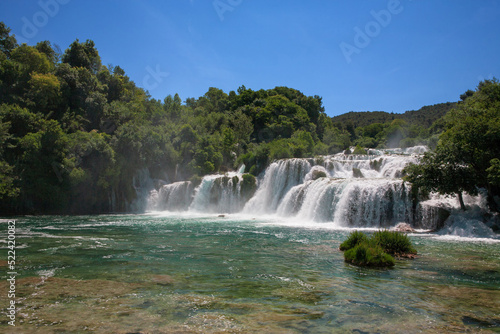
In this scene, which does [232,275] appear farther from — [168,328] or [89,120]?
[89,120]

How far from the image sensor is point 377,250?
1079 cm

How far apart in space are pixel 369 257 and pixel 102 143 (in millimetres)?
30813

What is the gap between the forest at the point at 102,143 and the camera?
18.7 meters

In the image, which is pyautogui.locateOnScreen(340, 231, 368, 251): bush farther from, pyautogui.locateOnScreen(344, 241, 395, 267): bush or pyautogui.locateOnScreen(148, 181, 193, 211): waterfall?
pyautogui.locateOnScreen(148, 181, 193, 211): waterfall

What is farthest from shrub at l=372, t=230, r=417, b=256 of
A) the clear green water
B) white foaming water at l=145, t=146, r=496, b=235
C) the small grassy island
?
white foaming water at l=145, t=146, r=496, b=235

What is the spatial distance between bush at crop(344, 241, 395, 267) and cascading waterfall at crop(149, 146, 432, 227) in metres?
11.0

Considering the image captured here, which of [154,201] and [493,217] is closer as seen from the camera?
[493,217]

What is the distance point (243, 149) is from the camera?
50281 millimetres

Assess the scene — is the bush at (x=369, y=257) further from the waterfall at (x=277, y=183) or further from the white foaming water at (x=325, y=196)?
the waterfall at (x=277, y=183)

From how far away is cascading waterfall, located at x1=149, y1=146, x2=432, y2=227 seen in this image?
21.3m

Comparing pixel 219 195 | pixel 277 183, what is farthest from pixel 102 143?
pixel 277 183

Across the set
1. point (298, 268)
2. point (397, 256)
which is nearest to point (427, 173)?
point (397, 256)

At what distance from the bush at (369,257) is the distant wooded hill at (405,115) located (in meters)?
91.8

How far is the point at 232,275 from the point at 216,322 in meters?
3.67
